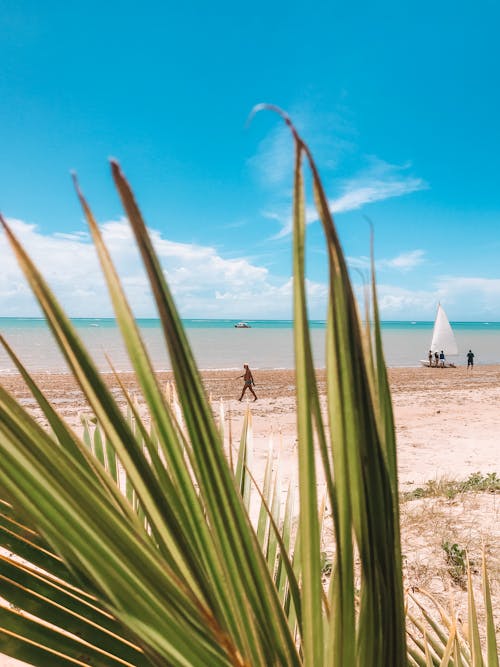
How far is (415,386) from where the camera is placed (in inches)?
845

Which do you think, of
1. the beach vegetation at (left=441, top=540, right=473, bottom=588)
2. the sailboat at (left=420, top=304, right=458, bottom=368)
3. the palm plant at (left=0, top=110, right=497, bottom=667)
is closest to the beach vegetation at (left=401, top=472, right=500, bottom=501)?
the beach vegetation at (left=441, top=540, right=473, bottom=588)

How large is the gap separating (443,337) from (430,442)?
2909 cm

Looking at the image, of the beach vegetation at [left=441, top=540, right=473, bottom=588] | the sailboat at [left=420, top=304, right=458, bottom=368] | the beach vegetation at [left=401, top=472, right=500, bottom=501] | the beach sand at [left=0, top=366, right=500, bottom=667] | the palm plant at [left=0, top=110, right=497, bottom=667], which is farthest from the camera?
the sailboat at [left=420, top=304, right=458, bottom=368]

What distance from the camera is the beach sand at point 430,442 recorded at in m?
4.26

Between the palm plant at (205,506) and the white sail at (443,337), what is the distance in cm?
3864

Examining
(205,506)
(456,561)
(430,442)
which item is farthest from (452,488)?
(205,506)

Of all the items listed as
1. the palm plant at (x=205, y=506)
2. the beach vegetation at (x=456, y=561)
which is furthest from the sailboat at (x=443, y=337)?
the palm plant at (x=205, y=506)

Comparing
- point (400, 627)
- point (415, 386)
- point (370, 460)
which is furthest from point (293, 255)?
point (415, 386)

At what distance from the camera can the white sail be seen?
36.2 metres

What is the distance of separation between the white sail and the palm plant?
38.6 metres

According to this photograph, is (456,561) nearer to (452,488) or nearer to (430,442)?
(452,488)

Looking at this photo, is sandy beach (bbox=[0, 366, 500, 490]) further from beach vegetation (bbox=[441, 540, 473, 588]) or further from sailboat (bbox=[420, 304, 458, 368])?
sailboat (bbox=[420, 304, 458, 368])

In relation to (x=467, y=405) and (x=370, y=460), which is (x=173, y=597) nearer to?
(x=370, y=460)

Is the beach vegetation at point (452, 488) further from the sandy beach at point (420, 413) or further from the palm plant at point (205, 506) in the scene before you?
the palm plant at point (205, 506)
